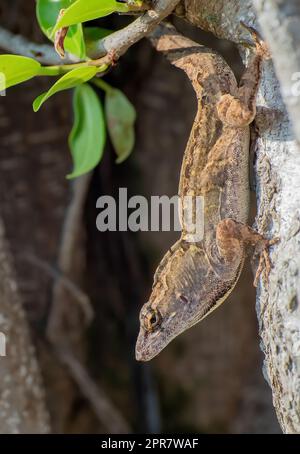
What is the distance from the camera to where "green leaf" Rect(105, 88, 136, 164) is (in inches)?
73.4

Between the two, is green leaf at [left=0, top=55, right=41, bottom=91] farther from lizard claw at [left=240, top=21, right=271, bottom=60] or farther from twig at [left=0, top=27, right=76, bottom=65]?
lizard claw at [left=240, top=21, right=271, bottom=60]

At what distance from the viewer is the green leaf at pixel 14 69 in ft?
4.59

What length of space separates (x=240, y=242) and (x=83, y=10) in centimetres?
55

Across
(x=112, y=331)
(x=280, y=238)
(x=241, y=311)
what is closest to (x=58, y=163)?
(x=112, y=331)

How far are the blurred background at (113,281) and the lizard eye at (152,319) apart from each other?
2.16 ft

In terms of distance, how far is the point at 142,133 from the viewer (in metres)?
2.56

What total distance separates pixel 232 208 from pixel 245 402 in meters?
1.36

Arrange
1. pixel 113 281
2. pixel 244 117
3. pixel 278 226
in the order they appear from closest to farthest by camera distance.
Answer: pixel 278 226, pixel 244 117, pixel 113 281

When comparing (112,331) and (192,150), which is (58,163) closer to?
(112,331)

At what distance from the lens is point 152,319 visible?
163 centimetres

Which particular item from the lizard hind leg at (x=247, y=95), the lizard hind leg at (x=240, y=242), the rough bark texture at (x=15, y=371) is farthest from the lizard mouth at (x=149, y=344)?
the lizard hind leg at (x=247, y=95)

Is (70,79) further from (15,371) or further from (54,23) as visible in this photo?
(15,371)

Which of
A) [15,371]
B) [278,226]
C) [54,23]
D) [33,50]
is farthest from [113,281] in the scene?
[278,226]

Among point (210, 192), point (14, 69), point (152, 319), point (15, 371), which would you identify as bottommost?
point (15, 371)
